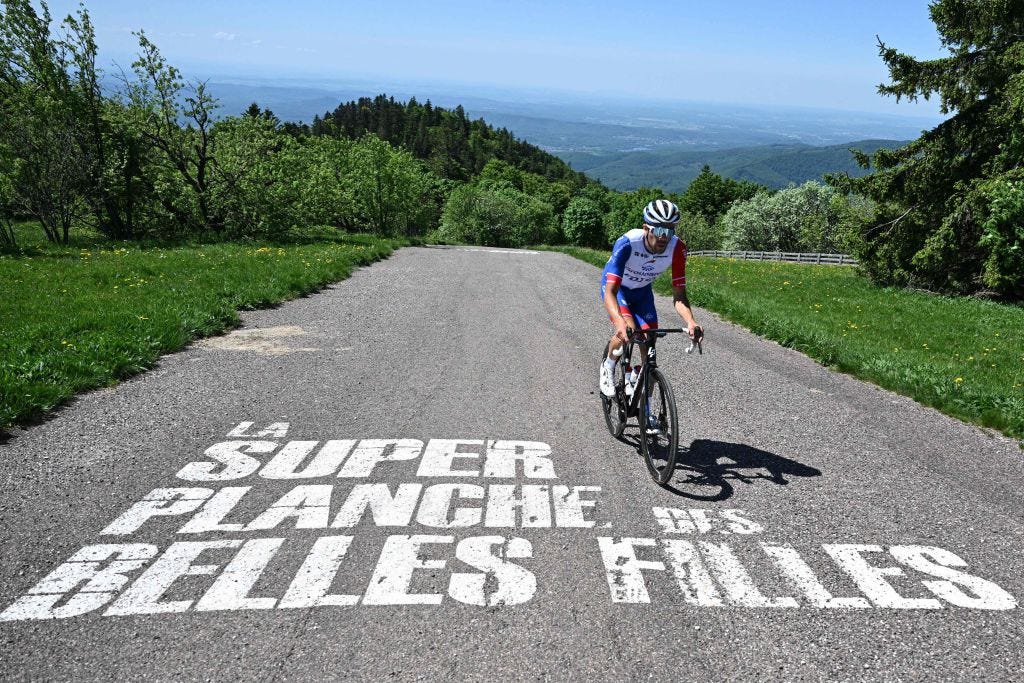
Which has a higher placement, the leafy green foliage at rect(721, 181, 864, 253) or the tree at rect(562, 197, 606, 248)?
the leafy green foliage at rect(721, 181, 864, 253)

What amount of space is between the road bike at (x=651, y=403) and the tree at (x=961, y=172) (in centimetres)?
1523

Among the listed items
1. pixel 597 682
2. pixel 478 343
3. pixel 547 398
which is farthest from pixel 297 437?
pixel 478 343

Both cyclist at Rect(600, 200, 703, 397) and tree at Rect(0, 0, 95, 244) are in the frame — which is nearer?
cyclist at Rect(600, 200, 703, 397)

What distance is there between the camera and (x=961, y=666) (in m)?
3.21

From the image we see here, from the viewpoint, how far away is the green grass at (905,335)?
7.88m

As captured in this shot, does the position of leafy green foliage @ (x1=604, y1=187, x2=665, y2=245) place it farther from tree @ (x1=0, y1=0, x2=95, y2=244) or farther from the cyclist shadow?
the cyclist shadow

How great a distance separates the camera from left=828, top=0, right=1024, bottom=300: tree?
1691 centimetres

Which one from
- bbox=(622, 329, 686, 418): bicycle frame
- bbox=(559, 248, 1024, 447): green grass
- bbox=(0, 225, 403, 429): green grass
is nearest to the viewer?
bbox=(622, 329, 686, 418): bicycle frame

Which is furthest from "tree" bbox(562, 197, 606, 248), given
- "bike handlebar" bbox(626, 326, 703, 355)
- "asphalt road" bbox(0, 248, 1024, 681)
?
"bike handlebar" bbox(626, 326, 703, 355)

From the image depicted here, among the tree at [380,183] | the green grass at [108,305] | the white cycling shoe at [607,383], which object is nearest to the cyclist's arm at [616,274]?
the white cycling shoe at [607,383]

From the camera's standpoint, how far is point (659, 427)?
5469 millimetres

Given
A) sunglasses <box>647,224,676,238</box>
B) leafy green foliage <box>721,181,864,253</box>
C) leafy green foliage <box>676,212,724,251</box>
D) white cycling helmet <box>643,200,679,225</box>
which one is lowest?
leafy green foliage <box>676,212,724,251</box>

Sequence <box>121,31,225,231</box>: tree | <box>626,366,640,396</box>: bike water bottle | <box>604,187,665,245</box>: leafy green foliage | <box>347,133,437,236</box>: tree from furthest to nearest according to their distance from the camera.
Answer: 1. <box>604,187,665,245</box>: leafy green foliage
2. <box>347,133,437,236</box>: tree
3. <box>121,31,225,231</box>: tree
4. <box>626,366,640,396</box>: bike water bottle

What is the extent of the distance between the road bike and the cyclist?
181 millimetres
